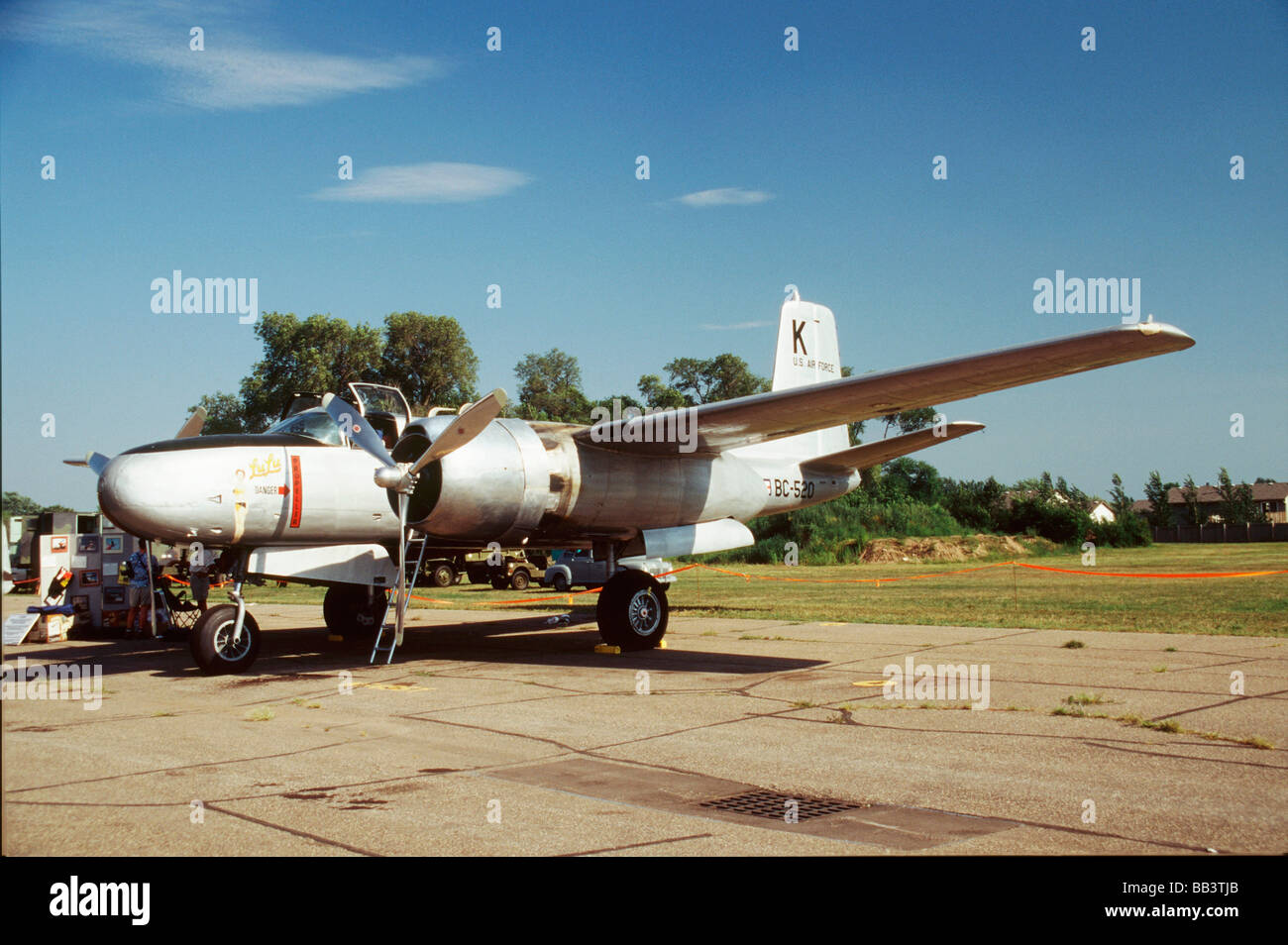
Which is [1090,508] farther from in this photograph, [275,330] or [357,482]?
[357,482]

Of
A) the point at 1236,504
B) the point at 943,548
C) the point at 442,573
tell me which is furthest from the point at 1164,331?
the point at 1236,504

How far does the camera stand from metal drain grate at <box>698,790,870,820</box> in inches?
219

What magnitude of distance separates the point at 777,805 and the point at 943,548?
47135mm

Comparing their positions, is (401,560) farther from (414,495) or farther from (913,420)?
(913,420)

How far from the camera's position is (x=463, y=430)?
11648mm

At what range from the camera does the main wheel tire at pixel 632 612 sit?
556 inches

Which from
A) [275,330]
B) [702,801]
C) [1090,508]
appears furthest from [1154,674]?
[1090,508]

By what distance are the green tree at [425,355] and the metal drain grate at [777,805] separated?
4735cm

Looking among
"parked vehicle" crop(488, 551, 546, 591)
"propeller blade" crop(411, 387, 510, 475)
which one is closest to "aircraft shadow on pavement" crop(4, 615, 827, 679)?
"propeller blade" crop(411, 387, 510, 475)

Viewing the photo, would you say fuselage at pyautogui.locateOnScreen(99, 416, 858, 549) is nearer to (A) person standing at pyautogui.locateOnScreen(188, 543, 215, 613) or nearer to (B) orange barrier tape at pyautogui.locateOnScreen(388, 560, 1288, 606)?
(A) person standing at pyautogui.locateOnScreen(188, 543, 215, 613)

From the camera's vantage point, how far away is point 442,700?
32.7ft

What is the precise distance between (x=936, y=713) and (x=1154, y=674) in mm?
3585

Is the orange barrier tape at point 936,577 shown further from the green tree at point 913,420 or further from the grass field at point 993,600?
the green tree at point 913,420
